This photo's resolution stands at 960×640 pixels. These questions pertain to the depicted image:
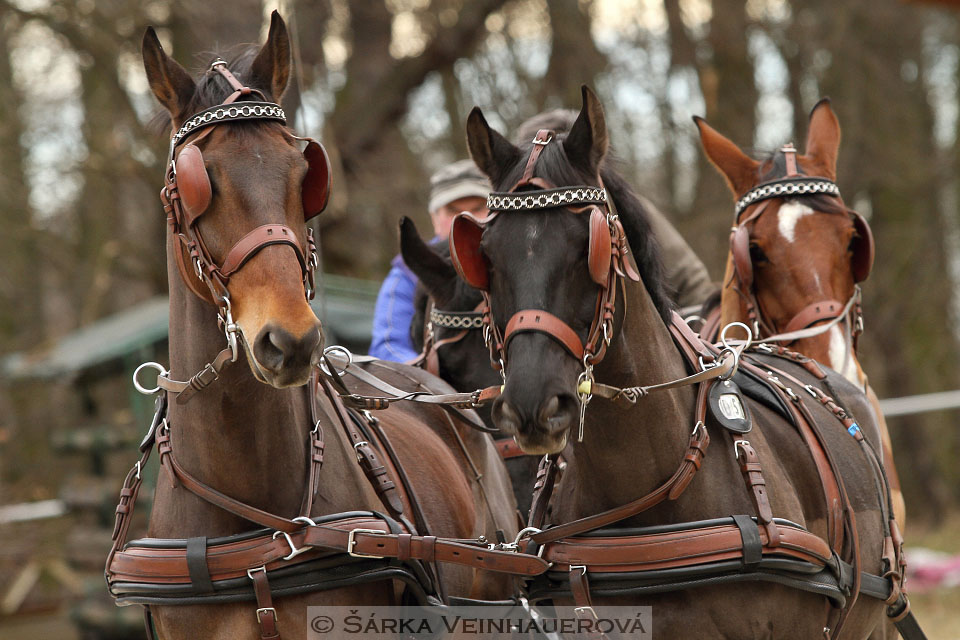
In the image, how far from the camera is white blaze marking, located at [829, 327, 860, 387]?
13.1 feet

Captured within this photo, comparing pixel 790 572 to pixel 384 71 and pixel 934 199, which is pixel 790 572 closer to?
pixel 384 71

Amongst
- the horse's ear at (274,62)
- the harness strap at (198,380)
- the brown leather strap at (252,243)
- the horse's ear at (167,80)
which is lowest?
the harness strap at (198,380)

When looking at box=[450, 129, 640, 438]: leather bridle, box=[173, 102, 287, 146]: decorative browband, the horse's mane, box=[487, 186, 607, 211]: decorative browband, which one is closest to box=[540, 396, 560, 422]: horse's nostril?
box=[450, 129, 640, 438]: leather bridle

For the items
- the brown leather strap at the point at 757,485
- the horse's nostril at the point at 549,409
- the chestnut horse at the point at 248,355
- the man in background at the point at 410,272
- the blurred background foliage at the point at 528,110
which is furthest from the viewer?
the blurred background foliage at the point at 528,110

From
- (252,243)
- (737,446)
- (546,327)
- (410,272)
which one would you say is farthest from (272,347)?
(410,272)

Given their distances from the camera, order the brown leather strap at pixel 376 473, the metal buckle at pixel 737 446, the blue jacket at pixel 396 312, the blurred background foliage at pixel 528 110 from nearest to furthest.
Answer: the metal buckle at pixel 737 446
the brown leather strap at pixel 376 473
the blue jacket at pixel 396 312
the blurred background foliage at pixel 528 110

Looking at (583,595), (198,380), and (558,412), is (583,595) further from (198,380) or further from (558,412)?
(198,380)

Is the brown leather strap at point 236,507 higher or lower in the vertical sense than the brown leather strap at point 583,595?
higher

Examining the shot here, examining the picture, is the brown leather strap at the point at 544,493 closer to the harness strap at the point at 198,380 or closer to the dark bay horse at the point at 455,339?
the harness strap at the point at 198,380

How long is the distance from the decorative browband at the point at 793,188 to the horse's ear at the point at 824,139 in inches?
6.4

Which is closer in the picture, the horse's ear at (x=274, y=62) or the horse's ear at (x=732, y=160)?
the horse's ear at (x=274, y=62)

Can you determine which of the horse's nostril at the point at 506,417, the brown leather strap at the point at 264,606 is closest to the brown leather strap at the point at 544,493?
the horse's nostril at the point at 506,417

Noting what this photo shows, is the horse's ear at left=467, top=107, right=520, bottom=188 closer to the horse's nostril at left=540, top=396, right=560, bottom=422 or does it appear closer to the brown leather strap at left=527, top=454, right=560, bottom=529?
the horse's nostril at left=540, top=396, right=560, bottom=422

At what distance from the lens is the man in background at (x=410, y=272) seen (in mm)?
4582
